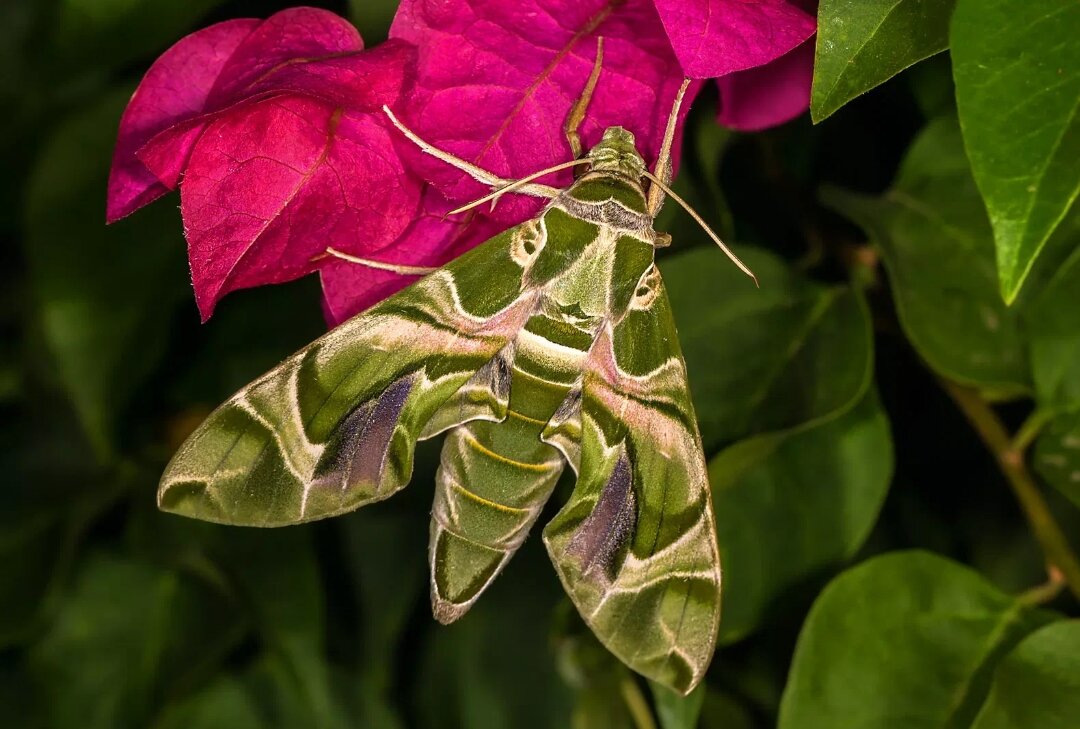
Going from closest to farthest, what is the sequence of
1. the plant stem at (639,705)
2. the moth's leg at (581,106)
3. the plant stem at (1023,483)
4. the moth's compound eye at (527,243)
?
the moth's leg at (581,106)
the moth's compound eye at (527,243)
the plant stem at (1023,483)
the plant stem at (639,705)

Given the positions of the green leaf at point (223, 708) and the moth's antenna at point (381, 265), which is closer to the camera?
the moth's antenna at point (381, 265)

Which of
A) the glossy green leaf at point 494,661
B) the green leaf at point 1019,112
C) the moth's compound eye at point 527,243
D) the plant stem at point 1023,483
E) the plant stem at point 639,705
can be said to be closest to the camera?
the green leaf at point 1019,112

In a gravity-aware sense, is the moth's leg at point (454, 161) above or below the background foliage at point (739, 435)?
above

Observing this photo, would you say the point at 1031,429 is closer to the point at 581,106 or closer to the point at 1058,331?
the point at 1058,331

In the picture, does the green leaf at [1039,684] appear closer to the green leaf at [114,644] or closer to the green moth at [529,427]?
the green moth at [529,427]

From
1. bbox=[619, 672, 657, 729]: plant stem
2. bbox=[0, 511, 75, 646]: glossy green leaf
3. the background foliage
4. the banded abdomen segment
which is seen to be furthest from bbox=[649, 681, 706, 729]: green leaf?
bbox=[0, 511, 75, 646]: glossy green leaf

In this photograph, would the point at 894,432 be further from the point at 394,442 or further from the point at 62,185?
the point at 62,185

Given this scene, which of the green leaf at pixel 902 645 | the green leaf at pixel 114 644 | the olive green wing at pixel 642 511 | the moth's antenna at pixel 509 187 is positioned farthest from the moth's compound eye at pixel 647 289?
the green leaf at pixel 114 644
